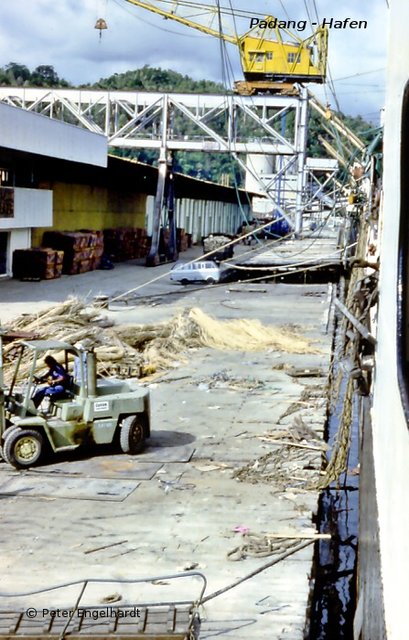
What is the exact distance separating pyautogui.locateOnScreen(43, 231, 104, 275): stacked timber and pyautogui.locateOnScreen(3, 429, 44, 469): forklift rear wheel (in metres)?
33.5

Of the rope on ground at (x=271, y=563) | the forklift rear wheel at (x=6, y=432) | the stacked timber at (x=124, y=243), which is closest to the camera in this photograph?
the rope on ground at (x=271, y=563)

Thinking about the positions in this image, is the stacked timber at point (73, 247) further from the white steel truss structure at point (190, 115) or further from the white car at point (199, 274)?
the white steel truss structure at point (190, 115)

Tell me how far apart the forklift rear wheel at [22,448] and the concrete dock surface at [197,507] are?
0.20 m

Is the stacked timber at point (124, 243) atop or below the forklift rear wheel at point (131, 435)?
atop

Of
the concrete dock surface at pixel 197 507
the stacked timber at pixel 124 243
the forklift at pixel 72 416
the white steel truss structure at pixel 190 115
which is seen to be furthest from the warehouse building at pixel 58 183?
the forklift at pixel 72 416

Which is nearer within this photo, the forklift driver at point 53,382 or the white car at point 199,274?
the forklift driver at point 53,382

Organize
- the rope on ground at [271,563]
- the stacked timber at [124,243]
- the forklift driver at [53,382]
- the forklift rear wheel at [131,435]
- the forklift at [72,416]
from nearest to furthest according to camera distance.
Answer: the rope on ground at [271,563], the forklift at [72,416], the forklift driver at [53,382], the forklift rear wheel at [131,435], the stacked timber at [124,243]

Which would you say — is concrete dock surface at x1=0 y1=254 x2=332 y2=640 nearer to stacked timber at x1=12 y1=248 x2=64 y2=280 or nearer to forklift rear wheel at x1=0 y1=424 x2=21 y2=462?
forklift rear wheel at x1=0 y1=424 x2=21 y2=462

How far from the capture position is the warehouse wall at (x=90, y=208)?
49031mm

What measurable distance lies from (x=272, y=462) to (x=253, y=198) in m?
93.1

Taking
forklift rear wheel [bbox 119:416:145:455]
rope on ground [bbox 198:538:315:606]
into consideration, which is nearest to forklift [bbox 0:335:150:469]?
forklift rear wheel [bbox 119:416:145:455]

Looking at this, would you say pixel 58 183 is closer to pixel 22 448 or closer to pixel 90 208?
pixel 90 208

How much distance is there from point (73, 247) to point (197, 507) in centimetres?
3589

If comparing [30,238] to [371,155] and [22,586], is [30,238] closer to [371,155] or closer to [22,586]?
[371,155]
